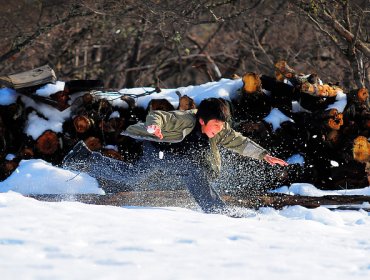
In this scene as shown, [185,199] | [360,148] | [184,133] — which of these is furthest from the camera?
[360,148]

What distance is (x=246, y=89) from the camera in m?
9.17

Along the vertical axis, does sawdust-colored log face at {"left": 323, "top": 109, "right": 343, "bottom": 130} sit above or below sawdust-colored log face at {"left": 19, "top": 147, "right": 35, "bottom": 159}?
above

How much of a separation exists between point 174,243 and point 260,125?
14.3 feet

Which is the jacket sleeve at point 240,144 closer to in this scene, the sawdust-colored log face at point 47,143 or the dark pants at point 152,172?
the dark pants at point 152,172

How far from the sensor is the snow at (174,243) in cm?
412

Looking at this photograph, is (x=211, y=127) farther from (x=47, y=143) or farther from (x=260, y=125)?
(x=47, y=143)

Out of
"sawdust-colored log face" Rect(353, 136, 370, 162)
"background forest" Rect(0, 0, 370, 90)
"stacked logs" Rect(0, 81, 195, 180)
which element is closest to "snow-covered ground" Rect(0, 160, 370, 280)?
"sawdust-colored log face" Rect(353, 136, 370, 162)

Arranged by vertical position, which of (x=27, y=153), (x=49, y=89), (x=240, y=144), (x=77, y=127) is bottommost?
(x=27, y=153)

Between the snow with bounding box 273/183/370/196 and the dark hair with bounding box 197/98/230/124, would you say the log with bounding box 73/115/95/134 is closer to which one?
the snow with bounding box 273/183/370/196

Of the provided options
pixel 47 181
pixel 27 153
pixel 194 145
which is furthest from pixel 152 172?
pixel 27 153

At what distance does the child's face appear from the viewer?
22.6 ft

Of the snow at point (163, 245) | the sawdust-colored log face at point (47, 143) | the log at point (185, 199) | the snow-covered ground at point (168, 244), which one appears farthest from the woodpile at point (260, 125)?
the snow at point (163, 245)

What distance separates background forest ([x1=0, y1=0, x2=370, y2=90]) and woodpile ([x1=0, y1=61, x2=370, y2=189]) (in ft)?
5.51

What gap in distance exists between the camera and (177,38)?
11.6 meters
